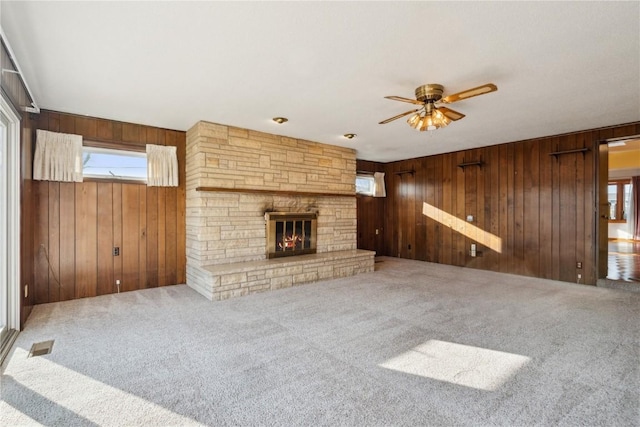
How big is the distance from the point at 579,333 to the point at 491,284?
6.42ft

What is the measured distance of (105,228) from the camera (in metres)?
4.23

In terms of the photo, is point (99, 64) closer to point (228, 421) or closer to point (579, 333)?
point (228, 421)

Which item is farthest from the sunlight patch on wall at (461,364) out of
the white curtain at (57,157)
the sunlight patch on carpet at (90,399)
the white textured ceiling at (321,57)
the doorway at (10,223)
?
the white curtain at (57,157)

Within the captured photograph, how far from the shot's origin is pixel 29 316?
3.33 meters

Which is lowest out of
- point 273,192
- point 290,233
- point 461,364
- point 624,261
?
point 461,364

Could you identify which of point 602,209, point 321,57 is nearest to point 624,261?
point 602,209

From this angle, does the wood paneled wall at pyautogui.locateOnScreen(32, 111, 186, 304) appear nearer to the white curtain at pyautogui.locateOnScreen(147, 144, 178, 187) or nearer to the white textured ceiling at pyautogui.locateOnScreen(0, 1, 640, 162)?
the white curtain at pyautogui.locateOnScreen(147, 144, 178, 187)

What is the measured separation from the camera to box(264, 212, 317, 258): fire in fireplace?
4996 mm

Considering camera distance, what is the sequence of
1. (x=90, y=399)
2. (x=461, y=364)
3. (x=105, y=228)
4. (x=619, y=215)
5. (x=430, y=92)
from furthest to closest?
(x=619, y=215) < (x=105, y=228) < (x=430, y=92) < (x=461, y=364) < (x=90, y=399)

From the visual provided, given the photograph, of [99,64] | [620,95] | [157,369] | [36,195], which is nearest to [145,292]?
[36,195]

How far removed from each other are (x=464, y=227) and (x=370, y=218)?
2.18 m

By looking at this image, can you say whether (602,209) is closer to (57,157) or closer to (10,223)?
(10,223)

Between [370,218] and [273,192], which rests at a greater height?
[273,192]

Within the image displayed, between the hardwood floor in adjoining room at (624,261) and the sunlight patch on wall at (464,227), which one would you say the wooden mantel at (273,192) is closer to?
the sunlight patch on wall at (464,227)
